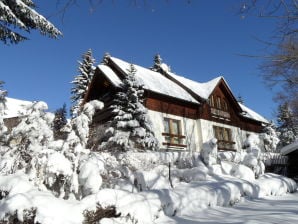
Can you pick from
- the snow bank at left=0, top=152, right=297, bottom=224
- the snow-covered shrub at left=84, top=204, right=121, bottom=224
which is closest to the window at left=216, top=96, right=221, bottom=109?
the snow bank at left=0, top=152, right=297, bottom=224

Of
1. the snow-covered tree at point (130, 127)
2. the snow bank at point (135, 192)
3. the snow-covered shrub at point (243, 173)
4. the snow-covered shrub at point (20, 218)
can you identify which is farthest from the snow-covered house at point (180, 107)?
the snow-covered shrub at point (20, 218)

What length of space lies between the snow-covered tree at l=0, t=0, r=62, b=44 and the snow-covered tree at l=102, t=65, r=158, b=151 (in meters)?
5.71

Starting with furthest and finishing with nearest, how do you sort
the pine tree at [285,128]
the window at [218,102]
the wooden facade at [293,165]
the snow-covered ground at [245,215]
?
1. the pine tree at [285,128]
2. the window at [218,102]
3. the wooden facade at [293,165]
4. the snow-covered ground at [245,215]

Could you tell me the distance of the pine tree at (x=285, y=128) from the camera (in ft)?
135

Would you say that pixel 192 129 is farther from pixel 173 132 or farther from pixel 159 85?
pixel 159 85

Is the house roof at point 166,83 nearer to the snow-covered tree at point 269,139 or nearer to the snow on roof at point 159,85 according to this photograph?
the snow on roof at point 159,85

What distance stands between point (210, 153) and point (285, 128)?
3153 cm

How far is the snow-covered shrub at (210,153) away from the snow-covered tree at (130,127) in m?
3.27

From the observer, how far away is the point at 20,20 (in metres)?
13.3

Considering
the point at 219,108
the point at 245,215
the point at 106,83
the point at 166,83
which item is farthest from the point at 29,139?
the point at 219,108

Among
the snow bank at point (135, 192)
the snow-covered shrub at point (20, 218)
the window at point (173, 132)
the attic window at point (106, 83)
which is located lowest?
the snow-covered shrub at point (20, 218)

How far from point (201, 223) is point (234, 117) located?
22861 mm

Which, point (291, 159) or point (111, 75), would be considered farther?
point (111, 75)

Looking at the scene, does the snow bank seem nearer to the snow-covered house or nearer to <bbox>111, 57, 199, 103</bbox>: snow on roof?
the snow-covered house
